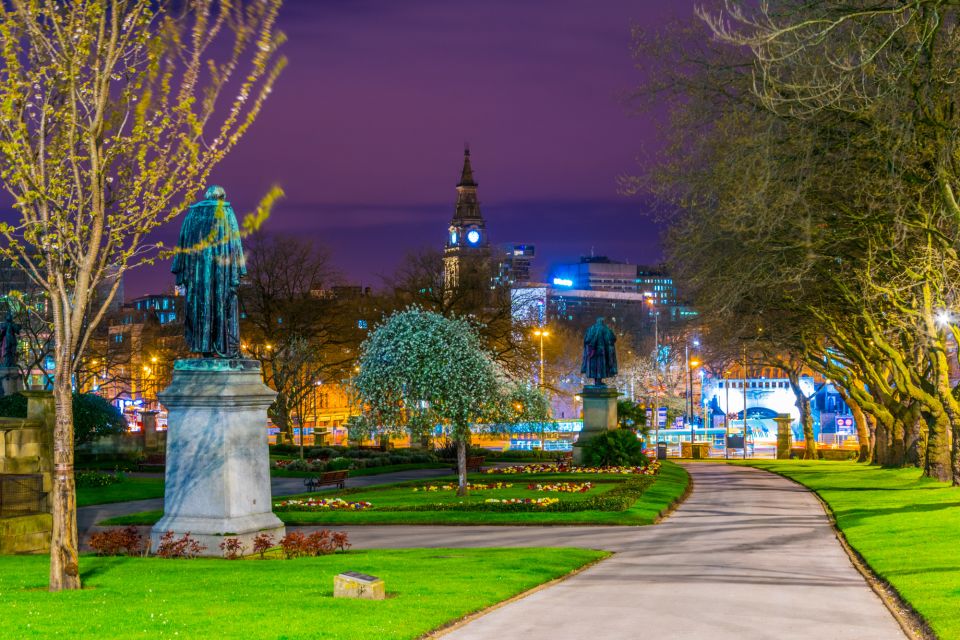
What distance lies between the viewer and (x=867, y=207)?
27.5 meters

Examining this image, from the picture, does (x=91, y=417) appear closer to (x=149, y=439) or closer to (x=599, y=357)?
(x=149, y=439)

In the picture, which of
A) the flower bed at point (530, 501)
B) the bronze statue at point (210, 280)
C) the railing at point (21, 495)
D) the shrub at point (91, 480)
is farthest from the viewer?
the shrub at point (91, 480)

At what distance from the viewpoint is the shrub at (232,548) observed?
17141 millimetres

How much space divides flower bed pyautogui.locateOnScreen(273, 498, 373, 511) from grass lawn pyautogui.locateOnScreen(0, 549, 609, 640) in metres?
10.0

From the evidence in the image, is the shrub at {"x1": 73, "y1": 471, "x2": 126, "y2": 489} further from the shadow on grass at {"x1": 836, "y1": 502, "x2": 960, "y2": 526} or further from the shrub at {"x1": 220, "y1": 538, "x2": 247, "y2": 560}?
the shadow on grass at {"x1": 836, "y1": 502, "x2": 960, "y2": 526}

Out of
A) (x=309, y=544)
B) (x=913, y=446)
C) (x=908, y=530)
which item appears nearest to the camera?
(x=309, y=544)

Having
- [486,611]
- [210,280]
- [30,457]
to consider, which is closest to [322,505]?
[30,457]

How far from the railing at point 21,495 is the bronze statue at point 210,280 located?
16.5ft

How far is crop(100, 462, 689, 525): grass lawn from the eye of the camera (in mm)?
25578

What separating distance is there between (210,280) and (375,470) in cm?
3082

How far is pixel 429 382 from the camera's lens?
32.3 m

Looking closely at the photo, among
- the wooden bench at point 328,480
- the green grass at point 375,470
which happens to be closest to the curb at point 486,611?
the wooden bench at point 328,480

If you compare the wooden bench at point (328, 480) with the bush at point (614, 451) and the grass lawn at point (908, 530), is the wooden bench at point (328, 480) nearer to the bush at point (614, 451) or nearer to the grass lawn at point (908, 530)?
the bush at point (614, 451)

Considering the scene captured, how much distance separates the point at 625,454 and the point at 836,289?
12001 mm
